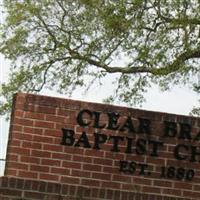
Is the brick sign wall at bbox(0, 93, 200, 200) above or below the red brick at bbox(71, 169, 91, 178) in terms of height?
above

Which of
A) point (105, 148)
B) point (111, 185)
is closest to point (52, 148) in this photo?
point (105, 148)

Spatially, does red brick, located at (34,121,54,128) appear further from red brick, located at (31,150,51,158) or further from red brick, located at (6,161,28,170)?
red brick, located at (6,161,28,170)

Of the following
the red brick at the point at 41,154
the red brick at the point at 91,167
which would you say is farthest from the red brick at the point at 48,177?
the red brick at the point at 91,167

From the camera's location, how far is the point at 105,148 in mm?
8750

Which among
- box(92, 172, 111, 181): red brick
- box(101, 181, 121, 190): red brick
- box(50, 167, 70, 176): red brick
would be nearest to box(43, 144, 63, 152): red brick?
box(50, 167, 70, 176): red brick

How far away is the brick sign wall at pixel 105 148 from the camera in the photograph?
8.57m

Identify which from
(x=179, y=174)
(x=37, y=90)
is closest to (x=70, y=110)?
(x=179, y=174)

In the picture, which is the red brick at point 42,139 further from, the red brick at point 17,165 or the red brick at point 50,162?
the red brick at point 17,165

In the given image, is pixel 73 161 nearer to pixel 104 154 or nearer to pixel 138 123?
pixel 104 154

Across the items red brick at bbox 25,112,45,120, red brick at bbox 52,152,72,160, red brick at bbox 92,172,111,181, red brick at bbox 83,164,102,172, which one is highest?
red brick at bbox 25,112,45,120

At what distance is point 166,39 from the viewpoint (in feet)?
54.5

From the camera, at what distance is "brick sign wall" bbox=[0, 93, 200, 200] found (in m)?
8.57

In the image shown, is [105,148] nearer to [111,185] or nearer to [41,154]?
[111,185]

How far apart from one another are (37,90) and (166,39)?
6.26 m
